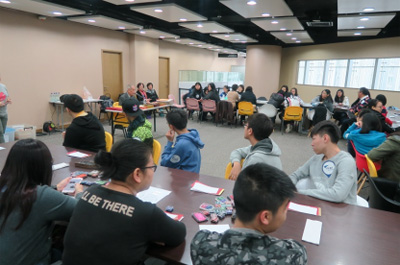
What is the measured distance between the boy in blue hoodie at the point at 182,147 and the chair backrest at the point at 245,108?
5535mm

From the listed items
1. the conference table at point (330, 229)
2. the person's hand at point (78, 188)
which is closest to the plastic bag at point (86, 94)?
the conference table at point (330, 229)

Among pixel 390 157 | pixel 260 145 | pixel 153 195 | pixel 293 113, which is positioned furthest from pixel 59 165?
pixel 293 113

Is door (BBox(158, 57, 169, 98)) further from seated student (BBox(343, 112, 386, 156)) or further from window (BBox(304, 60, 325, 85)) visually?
seated student (BBox(343, 112, 386, 156))

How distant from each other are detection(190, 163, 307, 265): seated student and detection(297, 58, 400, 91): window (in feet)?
32.2

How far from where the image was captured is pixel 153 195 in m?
1.84

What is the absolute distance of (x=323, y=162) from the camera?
206 centimetres

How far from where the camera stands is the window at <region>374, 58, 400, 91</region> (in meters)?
8.73

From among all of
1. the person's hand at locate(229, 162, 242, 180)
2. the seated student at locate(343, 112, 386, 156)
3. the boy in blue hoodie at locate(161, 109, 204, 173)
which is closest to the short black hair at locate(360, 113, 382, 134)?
the seated student at locate(343, 112, 386, 156)

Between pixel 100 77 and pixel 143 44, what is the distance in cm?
202

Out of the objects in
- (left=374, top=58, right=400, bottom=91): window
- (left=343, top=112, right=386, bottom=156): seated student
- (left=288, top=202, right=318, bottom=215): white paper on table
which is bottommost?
(left=288, top=202, right=318, bottom=215): white paper on table

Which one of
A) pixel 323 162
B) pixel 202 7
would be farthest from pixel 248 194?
pixel 202 7

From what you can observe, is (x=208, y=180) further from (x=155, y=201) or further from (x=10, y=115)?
(x=10, y=115)

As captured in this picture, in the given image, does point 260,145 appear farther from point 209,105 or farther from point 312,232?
point 209,105

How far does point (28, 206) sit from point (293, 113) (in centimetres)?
682
